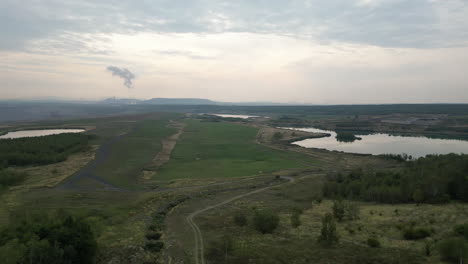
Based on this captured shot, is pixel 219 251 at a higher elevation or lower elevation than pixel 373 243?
lower

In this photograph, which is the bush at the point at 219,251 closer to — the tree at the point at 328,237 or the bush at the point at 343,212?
the tree at the point at 328,237

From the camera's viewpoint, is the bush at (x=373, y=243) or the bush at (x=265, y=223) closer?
the bush at (x=373, y=243)

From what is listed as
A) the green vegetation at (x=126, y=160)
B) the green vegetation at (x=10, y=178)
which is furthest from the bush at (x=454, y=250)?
the green vegetation at (x=10, y=178)

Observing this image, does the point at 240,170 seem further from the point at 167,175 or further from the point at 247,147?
the point at 247,147

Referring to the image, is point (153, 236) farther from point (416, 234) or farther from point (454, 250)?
point (454, 250)

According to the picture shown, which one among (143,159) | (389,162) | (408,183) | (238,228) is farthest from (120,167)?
(389,162)

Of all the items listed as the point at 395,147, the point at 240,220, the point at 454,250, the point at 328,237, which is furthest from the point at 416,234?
the point at 395,147

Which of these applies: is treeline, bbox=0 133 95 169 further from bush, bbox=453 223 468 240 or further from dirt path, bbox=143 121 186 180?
bush, bbox=453 223 468 240
